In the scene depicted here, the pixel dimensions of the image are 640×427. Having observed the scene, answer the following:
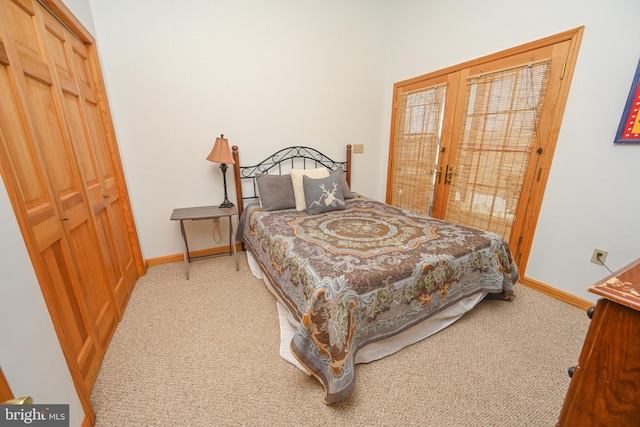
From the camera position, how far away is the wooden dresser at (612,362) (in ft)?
1.96

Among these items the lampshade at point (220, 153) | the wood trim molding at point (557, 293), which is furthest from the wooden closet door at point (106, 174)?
the wood trim molding at point (557, 293)

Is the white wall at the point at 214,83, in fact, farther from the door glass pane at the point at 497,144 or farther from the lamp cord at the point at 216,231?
the door glass pane at the point at 497,144

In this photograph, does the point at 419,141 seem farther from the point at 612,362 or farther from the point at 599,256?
the point at 612,362

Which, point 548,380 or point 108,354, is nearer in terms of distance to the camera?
point 548,380

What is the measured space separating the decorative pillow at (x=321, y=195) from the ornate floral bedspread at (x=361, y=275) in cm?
23

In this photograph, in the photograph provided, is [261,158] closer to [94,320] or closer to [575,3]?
[94,320]

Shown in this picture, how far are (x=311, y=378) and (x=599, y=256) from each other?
2205mm

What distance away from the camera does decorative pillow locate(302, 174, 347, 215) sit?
2438 millimetres

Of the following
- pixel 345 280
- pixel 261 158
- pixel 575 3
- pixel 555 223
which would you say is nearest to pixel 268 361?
pixel 345 280

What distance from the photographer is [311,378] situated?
1.37m

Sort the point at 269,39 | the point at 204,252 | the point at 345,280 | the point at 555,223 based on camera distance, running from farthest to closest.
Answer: the point at 204,252, the point at 269,39, the point at 555,223, the point at 345,280

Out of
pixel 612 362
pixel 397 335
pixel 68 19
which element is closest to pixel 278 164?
pixel 68 19

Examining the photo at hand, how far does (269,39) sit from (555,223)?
10.3ft

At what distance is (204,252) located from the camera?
282 centimetres
